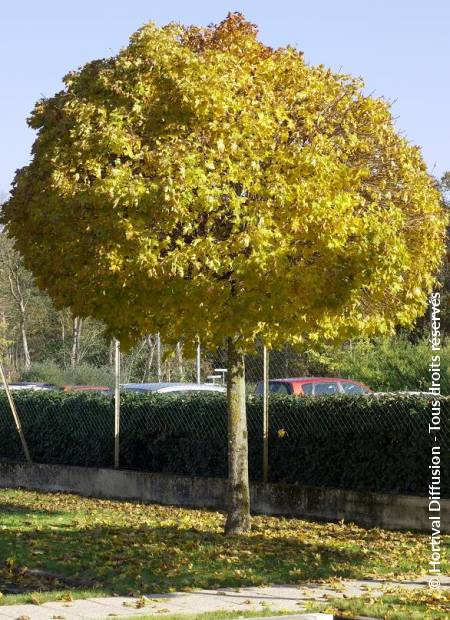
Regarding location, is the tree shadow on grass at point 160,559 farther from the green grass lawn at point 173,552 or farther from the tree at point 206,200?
the tree at point 206,200

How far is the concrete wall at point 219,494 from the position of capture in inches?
584

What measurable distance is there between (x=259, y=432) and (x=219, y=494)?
3.71 ft

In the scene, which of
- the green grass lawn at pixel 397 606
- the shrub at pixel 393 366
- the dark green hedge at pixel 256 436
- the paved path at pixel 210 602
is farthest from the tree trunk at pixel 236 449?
the shrub at pixel 393 366

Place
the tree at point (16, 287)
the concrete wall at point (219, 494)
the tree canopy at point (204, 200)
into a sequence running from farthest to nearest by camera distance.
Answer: the tree at point (16, 287)
the concrete wall at point (219, 494)
the tree canopy at point (204, 200)

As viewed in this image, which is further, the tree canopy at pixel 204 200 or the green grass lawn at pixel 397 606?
the tree canopy at pixel 204 200

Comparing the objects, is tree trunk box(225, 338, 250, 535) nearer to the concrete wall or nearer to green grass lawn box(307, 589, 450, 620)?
the concrete wall

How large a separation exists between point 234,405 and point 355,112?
3780mm

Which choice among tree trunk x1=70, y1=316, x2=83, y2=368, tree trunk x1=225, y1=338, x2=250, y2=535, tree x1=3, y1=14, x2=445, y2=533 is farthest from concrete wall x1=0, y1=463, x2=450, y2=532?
tree trunk x1=70, y1=316, x2=83, y2=368

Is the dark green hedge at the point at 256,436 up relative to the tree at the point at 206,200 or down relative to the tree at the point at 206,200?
down

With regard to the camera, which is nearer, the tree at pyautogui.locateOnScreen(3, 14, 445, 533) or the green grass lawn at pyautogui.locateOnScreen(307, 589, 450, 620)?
the green grass lawn at pyautogui.locateOnScreen(307, 589, 450, 620)

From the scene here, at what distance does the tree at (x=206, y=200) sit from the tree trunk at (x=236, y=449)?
0.51 metres

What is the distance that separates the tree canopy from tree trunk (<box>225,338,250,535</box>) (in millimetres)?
1001

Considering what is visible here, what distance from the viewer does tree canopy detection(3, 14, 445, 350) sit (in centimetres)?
1178

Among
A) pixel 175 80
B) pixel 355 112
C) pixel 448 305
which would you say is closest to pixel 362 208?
pixel 355 112
